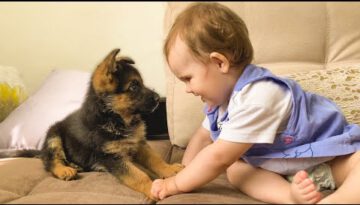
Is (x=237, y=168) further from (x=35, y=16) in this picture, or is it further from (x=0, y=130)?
(x=35, y=16)

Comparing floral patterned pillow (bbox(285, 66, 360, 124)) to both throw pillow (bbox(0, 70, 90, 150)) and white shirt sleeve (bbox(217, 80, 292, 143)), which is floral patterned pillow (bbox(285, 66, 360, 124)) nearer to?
white shirt sleeve (bbox(217, 80, 292, 143))

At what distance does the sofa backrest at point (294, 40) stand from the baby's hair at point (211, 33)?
19.2 inches

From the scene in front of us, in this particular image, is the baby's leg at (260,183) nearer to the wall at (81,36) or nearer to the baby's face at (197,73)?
the baby's face at (197,73)

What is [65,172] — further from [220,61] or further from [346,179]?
[346,179]

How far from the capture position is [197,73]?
1033 millimetres

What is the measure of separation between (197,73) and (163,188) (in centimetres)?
32

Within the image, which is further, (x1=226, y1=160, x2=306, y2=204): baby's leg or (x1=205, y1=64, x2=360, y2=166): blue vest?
(x1=205, y1=64, x2=360, y2=166): blue vest

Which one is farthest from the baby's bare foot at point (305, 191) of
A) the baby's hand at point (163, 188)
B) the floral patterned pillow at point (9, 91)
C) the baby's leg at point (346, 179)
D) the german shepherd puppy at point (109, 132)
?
the floral patterned pillow at point (9, 91)

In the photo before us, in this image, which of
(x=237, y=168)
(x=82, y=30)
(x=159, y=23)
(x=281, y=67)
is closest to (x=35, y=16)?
(x=82, y=30)

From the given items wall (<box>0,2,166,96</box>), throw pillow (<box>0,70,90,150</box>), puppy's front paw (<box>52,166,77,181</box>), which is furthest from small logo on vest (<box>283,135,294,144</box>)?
wall (<box>0,2,166,96</box>)

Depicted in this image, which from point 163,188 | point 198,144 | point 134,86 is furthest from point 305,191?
point 134,86

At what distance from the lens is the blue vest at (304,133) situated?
1.04 metres

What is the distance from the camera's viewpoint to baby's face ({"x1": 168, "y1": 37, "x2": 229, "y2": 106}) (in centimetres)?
102

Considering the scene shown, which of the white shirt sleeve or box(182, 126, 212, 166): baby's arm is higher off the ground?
the white shirt sleeve
